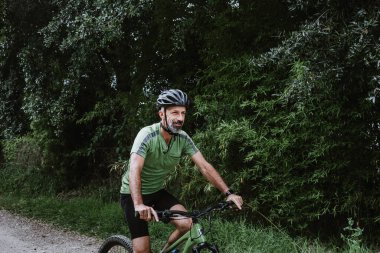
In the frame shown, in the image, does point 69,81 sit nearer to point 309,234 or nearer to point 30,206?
point 30,206

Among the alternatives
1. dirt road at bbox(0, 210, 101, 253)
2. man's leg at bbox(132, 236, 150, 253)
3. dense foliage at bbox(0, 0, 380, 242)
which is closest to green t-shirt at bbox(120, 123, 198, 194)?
man's leg at bbox(132, 236, 150, 253)

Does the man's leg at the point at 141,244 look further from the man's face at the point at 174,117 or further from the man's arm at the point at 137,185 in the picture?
the man's face at the point at 174,117

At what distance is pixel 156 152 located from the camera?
13.3ft

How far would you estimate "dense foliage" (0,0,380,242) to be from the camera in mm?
5012

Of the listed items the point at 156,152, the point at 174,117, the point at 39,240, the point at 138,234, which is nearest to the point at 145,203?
the point at 138,234

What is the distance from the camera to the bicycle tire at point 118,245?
4555 millimetres

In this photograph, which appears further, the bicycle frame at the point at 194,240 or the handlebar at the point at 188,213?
the bicycle frame at the point at 194,240

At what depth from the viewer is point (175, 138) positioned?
4.14m

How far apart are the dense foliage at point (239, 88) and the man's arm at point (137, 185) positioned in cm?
190

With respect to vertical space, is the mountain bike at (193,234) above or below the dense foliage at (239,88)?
below

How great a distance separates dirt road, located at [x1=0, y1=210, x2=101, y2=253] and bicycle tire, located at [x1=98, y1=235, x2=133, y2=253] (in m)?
2.31

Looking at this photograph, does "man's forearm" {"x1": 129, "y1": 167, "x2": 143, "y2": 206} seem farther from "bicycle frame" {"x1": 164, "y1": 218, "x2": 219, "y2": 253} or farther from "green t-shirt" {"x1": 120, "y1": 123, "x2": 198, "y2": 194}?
"bicycle frame" {"x1": 164, "y1": 218, "x2": 219, "y2": 253}

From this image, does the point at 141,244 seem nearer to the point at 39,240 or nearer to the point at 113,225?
the point at 113,225

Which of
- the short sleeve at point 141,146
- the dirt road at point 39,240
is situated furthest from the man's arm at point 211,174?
the dirt road at point 39,240
